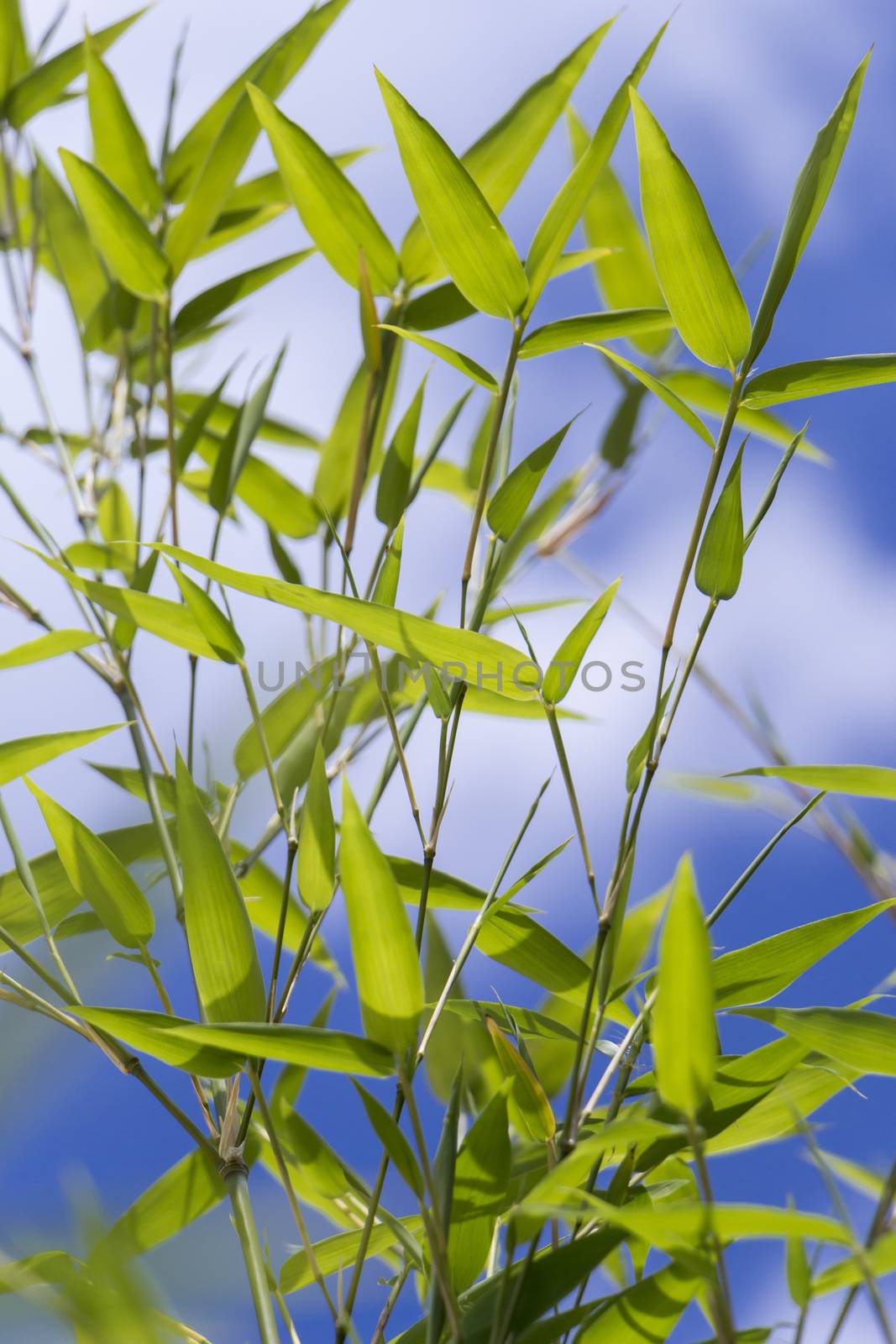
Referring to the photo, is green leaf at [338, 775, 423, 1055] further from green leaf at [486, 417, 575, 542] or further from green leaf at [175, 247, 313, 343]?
green leaf at [175, 247, 313, 343]

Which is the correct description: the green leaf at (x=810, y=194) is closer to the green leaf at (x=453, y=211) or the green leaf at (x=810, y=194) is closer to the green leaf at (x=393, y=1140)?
the green leaf at (x=453, y=211)

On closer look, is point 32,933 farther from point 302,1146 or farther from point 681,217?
point 681,217

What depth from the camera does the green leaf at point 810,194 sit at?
0.50 m

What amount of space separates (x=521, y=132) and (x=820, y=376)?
42cm

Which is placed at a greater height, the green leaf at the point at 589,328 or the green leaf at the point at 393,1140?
the green leaf at the point at 589,328

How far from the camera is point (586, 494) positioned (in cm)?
113

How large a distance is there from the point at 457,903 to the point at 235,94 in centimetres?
81

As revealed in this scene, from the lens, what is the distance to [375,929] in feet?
1.35

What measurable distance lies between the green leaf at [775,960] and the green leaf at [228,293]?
0.78m

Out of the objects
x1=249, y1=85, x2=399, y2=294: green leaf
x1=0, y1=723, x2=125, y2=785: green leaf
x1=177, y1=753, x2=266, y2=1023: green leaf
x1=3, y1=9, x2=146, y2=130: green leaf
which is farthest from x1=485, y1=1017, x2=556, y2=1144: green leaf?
x1=3, y1=9, x2=146, y2=130: green leaf

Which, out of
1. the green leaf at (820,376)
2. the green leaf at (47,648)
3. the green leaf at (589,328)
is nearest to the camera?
the green leaf at (820,376)

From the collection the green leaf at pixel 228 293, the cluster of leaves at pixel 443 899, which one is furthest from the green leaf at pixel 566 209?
the green leaf at pixel 228 293

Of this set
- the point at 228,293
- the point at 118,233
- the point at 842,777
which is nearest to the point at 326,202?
the point at 118,233

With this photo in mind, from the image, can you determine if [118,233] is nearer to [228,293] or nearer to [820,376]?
[228,293]
